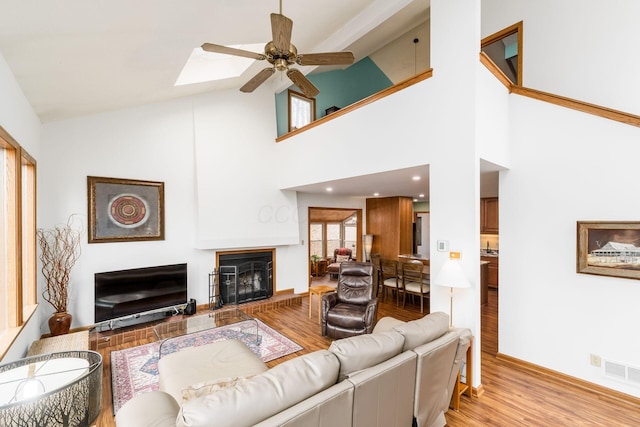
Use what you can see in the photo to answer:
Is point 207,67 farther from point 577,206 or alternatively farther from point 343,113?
point 577,206

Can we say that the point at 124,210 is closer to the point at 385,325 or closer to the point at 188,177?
the point at 188,177

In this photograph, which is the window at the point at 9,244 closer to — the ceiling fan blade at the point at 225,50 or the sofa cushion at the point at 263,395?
the ceiling fan blade at the point at 225,50

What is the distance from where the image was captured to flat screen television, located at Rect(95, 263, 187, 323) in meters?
4.10

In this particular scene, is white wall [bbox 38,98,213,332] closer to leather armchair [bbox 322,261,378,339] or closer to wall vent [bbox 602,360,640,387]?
leather armchair [bbox 322,261,378,339]

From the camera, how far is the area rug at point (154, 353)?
2.96 m

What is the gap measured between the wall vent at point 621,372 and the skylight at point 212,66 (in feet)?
18.1

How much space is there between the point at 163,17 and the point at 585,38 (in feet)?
15.8

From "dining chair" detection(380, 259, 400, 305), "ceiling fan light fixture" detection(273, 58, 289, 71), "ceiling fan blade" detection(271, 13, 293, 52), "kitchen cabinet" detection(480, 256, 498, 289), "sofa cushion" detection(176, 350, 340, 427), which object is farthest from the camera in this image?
"kitchen cabinet" detection(480, 256, 498, 289)

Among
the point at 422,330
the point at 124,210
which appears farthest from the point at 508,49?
the point at 124,210

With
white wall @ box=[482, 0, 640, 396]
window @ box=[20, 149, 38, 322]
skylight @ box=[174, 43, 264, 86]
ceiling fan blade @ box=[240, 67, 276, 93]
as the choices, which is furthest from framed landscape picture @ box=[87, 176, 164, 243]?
white wall @ box=[482, 0, 640, 396]

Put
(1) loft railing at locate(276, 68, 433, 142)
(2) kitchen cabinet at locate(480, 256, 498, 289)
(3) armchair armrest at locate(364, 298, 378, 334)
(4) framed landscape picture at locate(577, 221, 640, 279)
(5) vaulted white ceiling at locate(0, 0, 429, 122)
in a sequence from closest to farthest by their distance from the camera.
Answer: (5) vaulted white ceiling at locate(0, 0, 429, 122)
(4) framed landscape picture at locate(577, 221, 640, 279)
(1) loft railing at locate(276, 68, 433, 142)
(3) armchair armrest at locate(364, 298, 378, 334)
(2) kitchen cabinet at locate(480, 256, 498, 289)

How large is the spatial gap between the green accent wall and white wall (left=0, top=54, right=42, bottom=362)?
3981 millimetres

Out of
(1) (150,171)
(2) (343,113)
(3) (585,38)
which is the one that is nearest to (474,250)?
(2) (343,113)

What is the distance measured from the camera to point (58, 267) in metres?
3.84
